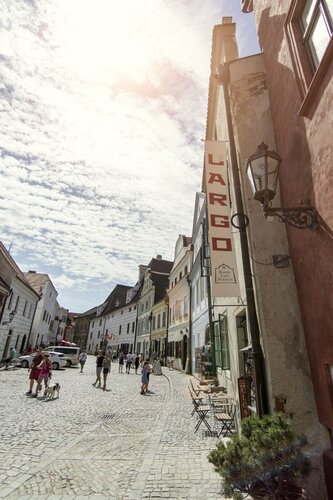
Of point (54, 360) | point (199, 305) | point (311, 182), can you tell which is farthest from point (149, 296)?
point (311, 182)

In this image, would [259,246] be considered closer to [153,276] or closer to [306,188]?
[306,188]

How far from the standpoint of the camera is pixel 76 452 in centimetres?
592

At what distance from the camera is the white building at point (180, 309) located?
77.5 ft

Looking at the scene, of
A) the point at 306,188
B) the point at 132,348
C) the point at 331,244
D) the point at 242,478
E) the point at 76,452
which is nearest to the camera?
the point at 242,478

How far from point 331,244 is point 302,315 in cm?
169

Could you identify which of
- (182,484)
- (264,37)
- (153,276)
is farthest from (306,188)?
(153,276)

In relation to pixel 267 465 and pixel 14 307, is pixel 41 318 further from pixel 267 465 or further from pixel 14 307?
pixel 267 465

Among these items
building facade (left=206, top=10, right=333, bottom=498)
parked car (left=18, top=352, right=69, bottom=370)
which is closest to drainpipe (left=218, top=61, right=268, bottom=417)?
building facade (left=206, top=10, right=333, bottom=498)

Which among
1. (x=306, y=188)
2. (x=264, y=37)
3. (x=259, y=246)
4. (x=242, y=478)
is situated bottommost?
(x=242, y=478)

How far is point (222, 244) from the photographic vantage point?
6.73m

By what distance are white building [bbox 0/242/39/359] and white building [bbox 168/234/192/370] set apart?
13427mm

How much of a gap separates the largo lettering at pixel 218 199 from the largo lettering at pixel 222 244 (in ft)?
2.99

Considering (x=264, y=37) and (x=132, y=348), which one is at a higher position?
(x=264, y=37)

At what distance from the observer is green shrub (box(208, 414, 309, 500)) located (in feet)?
10.8
